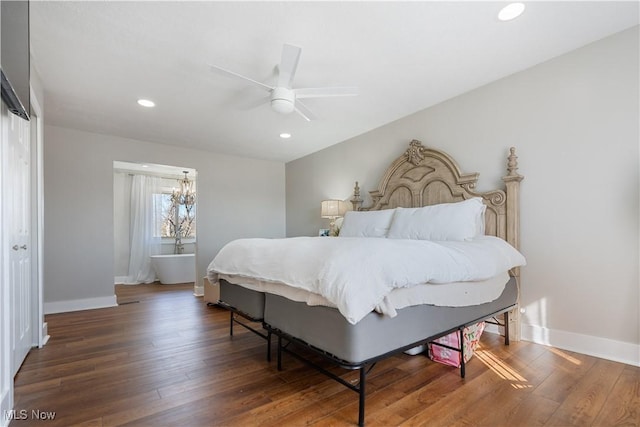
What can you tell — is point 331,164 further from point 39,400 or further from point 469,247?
point 39,400

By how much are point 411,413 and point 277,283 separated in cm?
107

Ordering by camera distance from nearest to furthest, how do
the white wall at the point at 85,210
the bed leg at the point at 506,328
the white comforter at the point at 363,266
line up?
the white comforter at the point at 363,266 → the bed leg at the point at 506,328 → the white wall at the point at 85,210

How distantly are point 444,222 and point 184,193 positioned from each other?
6164 mm

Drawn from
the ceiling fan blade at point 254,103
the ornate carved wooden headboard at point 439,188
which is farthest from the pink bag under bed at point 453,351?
the ceiling fan blade at point 254,103

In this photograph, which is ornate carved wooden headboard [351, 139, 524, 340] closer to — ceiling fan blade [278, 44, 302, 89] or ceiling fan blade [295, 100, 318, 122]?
ceiling fan blade [295, 100, 318, 122]

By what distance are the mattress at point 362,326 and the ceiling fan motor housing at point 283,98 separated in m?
1.50

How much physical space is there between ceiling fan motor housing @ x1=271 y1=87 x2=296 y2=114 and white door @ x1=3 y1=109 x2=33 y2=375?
1716 millimetres

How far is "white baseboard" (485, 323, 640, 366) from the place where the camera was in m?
2.23

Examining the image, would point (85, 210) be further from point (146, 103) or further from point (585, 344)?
point (585, 344)

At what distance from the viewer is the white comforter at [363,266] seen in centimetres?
150

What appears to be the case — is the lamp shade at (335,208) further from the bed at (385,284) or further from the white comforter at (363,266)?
the white comforter at (363,266)

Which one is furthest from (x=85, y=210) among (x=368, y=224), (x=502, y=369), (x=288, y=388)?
(x=502, y=369)

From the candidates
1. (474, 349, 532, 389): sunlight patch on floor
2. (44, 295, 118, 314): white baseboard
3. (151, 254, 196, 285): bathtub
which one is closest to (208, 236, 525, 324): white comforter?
(474, 349, 532, 389): sunlight patch on floor

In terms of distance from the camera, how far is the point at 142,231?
260 inches
